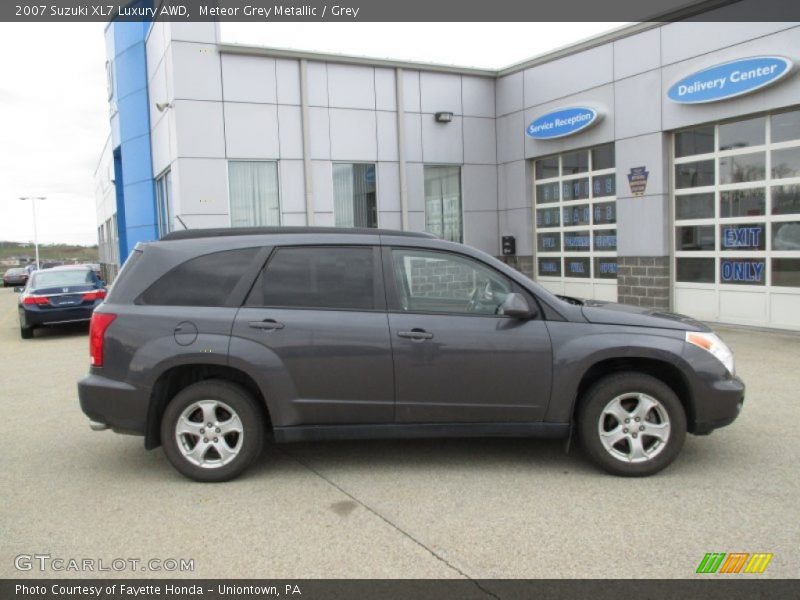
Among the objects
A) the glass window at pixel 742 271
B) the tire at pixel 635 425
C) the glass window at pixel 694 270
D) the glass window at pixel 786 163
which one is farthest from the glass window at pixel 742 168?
the tire at pixel 635 425

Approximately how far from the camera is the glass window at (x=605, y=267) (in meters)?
13.3

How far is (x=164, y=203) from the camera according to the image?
17062 mm

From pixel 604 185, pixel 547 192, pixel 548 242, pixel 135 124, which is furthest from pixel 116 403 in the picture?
pixel 135 124

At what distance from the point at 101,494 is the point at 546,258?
39.3 ft

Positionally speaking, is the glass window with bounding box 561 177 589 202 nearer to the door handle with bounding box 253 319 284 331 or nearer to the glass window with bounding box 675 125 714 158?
the glass window with bounding box 675 125 714 158

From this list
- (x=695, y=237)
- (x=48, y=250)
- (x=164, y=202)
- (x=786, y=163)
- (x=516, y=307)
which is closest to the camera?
(x=516, y=307)

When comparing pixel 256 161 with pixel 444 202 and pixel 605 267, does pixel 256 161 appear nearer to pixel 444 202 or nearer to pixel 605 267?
pixel 444 202

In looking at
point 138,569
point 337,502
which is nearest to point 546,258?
point 337,502

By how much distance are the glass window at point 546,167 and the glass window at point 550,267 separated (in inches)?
72.1

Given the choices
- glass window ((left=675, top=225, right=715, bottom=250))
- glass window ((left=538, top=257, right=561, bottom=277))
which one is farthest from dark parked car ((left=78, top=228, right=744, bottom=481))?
glass window ((left=538, top=257, right=561, bottom=277))

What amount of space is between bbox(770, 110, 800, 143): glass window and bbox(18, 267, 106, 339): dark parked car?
39.3ft

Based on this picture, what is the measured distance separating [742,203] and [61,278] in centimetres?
1294

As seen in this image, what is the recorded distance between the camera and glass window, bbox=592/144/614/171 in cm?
1316

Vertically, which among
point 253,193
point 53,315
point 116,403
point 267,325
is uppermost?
point 253,193
